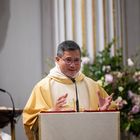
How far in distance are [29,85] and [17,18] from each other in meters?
0.92

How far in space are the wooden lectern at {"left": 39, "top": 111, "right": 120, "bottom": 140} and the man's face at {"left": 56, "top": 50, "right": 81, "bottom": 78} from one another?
870 mm

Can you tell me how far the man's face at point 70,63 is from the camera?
3.79 metres

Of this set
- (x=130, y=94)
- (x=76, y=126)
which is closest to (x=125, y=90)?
(x=130, y=94)

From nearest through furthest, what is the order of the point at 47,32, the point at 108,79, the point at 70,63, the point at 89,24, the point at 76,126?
the point at 76,126
the point at 70,63
the point at 108,79
the point at 89,24
the point at 47,32

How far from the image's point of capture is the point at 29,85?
598 cm

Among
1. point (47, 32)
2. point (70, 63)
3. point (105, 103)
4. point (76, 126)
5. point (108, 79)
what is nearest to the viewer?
point (76, 126)

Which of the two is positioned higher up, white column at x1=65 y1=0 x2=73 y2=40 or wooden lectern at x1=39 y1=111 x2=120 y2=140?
white column at x1=65 y1=0 x2=73 y2=40

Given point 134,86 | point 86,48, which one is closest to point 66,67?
point 134,86

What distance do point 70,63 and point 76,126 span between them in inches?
37.1

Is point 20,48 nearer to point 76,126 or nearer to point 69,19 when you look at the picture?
point 69,19

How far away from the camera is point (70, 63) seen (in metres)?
3.79

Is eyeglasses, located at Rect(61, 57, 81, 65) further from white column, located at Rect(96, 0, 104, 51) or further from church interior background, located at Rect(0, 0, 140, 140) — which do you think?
white column, located at Rect(96, 0, 104, 51)

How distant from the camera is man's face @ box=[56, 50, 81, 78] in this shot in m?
3.79

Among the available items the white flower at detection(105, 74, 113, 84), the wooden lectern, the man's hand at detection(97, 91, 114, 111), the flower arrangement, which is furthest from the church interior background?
the wooden lectern
